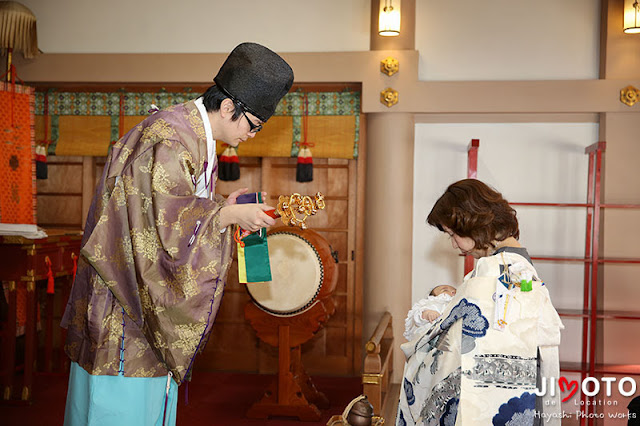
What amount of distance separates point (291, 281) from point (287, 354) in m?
0.49

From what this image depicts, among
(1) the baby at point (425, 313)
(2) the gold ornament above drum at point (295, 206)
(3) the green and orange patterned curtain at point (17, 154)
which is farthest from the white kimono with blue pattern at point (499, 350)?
(3) the green and orange patterned curtain at point (17, 154)

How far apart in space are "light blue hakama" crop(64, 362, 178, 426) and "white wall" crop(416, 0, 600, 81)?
3.28 meters

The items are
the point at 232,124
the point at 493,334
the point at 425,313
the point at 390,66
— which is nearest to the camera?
the point at 232,124

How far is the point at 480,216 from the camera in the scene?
7.06ft

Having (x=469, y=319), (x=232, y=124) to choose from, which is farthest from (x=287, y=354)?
(x=232, y=124)

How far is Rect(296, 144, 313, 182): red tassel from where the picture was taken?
4.57 meters

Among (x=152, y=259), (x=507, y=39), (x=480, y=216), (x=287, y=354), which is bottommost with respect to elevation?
(x=287, y=354)

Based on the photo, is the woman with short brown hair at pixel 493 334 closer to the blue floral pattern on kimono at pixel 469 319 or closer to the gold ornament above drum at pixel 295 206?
the blue floral pattern on kimono at pixel 469 319

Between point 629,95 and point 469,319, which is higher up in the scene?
point 629,95

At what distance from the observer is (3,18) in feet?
13.5

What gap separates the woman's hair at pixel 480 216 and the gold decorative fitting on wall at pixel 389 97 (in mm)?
2175

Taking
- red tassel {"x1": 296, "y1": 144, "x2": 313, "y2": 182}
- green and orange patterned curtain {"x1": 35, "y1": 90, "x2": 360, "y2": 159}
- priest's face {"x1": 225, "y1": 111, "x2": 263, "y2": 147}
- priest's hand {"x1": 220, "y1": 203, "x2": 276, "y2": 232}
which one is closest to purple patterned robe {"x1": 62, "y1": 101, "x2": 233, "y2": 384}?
priest's hand {"x1": 220, "y1": 203, "x2": 276, "y2": 232}

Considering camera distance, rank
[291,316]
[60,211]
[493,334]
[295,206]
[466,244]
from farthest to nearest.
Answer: [60,211] < [291,316] < [466,244] < [493,334] < [295,206]

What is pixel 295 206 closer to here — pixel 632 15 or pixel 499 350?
pixel 499 350
